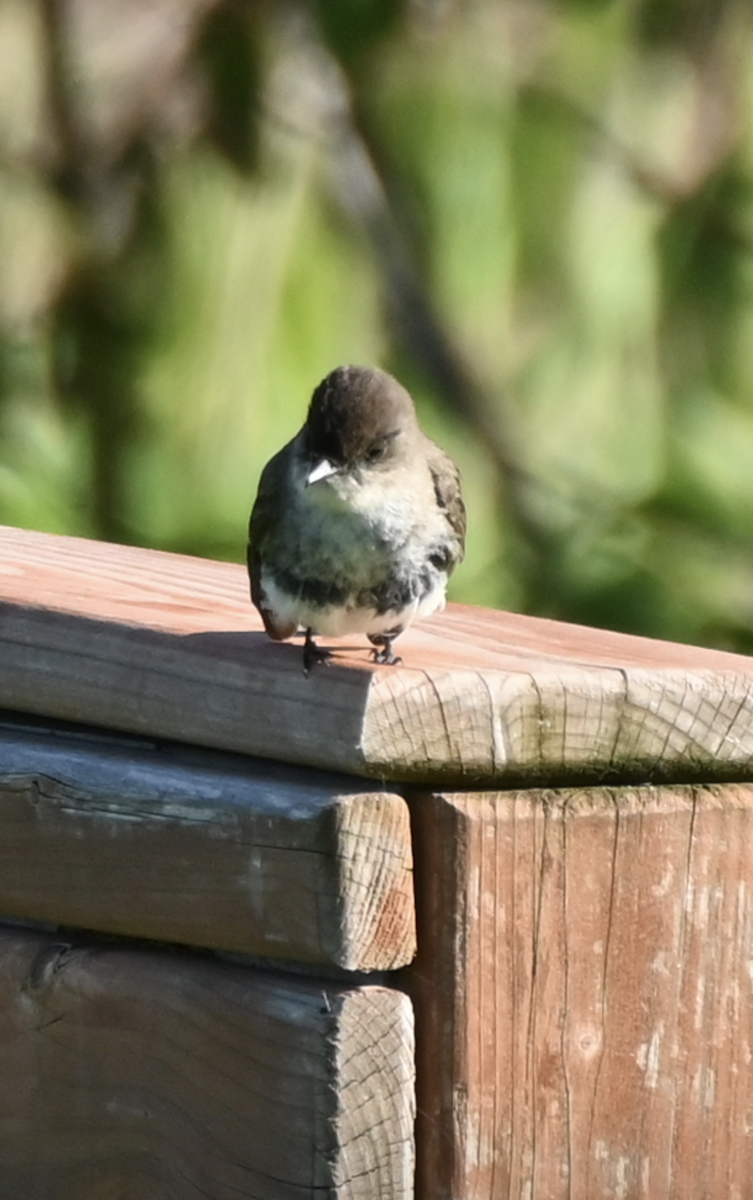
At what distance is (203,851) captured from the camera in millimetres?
2428

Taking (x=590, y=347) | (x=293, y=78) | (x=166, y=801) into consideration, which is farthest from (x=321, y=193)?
(x=166, y=801)

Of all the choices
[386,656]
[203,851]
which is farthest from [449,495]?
[203,851]

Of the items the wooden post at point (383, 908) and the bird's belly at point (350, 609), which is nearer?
the wooden post at point (383, 908)

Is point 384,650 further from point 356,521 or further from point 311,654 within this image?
point 356,521

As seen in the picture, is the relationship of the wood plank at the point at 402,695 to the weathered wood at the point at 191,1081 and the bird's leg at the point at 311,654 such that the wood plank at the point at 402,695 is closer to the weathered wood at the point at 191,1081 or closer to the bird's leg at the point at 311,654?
the bird's leg at the point at 311,654

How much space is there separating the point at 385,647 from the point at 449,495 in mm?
489

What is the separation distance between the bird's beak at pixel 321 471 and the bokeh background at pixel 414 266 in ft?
4.31

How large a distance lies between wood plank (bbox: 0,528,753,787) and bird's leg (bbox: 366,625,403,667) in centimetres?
2

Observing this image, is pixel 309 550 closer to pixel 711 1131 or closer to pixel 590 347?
pixel 711 1131

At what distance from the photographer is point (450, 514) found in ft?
10.2

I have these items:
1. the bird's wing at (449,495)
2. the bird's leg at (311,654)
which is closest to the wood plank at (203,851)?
the bird's leg at (311,654)

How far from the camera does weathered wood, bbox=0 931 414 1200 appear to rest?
2324 millimetres

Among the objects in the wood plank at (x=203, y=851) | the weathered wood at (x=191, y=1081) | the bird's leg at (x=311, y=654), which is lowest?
the weathered wood at (x=191, y=1081)

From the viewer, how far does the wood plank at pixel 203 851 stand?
228 centimetres
